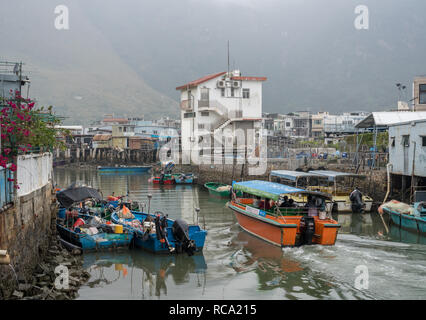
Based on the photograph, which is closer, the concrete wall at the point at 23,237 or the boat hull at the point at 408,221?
the concrete wall at the point at 23,237

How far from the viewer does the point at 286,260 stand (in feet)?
54.4

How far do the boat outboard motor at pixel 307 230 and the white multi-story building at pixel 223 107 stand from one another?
3411 cm

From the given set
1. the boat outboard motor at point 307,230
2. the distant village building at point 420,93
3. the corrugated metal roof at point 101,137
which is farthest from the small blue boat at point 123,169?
the boat outboard motor at point 307,230

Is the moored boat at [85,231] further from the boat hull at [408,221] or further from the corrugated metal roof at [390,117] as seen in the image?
the corrugated metal roof at [390,117]

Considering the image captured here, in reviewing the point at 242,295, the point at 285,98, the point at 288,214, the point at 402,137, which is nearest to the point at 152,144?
the point at 402,137

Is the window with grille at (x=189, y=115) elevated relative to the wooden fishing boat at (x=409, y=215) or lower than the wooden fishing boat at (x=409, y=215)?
elevated

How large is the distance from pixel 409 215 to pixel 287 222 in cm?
724

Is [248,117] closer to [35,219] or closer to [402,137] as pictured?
[402,137]

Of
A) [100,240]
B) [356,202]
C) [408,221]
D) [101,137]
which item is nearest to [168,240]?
[100,240]

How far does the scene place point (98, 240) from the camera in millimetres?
17438

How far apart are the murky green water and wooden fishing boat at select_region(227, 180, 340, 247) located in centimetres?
44

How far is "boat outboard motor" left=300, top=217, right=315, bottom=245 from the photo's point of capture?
17.5 m

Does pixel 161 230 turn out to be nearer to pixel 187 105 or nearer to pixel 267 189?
pixel 267 189

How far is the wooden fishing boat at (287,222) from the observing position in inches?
691
